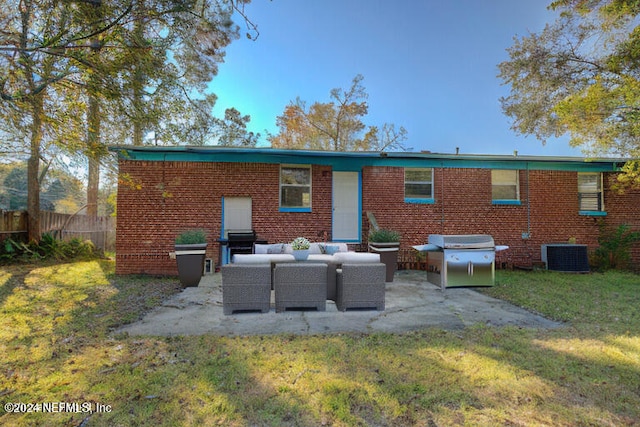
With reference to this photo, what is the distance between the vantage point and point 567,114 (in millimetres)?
8328

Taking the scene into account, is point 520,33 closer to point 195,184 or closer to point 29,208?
point 195,184

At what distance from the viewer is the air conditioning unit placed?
8.80m

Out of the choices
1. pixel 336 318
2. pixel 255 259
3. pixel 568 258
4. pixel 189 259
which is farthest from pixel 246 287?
pixel 568 258

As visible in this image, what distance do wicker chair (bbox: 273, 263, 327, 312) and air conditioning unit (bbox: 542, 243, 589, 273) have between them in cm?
807

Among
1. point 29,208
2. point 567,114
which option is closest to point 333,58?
point 567,114

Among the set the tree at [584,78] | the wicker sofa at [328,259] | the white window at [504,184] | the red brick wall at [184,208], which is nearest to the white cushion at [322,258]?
the wicker sofa at [328,259]

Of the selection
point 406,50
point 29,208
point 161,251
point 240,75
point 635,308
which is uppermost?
point 406,50

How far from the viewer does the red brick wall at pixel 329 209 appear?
837cm

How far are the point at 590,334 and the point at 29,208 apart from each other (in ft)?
49.2

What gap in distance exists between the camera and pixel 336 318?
14.2ft

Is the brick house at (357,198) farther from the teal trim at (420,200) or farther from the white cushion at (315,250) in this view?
the white cushion at (315,250)

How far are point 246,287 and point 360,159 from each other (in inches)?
226

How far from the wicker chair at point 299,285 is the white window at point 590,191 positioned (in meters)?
9.98

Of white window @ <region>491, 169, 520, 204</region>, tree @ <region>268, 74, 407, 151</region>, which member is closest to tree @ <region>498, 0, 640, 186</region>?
white window @ <region>491, 169, 520, 204</region>
